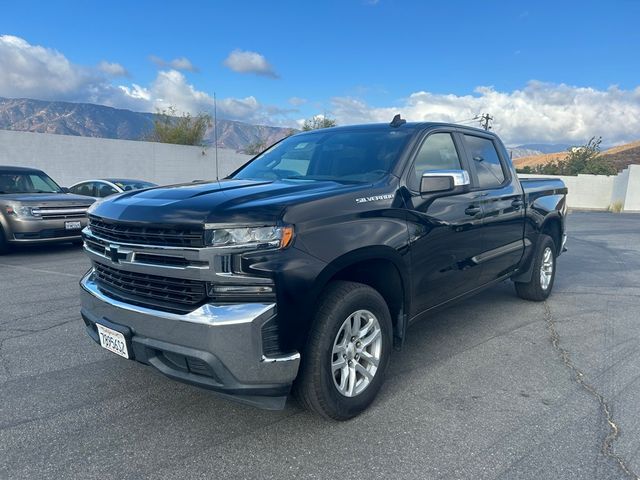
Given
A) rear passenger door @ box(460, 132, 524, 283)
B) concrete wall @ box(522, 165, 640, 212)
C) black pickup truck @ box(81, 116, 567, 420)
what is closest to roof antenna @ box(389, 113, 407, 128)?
black pickup truck @ box(81, 116, 567, 420)

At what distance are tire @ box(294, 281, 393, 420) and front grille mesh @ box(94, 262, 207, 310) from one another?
698mm

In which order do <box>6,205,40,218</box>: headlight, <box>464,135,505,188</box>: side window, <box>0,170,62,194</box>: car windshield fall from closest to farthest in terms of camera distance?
1. <box>464,135,505,188</box>: side window
2. <box>6,205,40,218</box>: headlight
3. <box>0,170,62,194</box>: car windshield

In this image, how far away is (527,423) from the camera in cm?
305

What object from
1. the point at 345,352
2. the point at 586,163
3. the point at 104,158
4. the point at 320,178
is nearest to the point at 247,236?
the point at 345,352

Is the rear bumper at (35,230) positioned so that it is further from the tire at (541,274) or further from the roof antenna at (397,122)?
the tire at (541,274)

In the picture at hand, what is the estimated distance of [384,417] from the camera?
3109mm

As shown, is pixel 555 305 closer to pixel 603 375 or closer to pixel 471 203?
pixel 603 375

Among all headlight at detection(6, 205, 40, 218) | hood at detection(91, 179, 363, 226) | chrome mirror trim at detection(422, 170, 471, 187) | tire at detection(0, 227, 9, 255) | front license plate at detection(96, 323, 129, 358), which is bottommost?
tire at detection(0, 227, 9, 255)

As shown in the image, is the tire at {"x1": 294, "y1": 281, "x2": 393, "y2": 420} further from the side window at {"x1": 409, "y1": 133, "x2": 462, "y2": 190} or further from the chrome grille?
the chrome grille

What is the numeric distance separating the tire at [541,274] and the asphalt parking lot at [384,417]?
83 cm

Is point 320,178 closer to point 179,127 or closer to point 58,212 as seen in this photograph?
point 58,212

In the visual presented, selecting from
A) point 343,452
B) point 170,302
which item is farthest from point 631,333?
point 170,302

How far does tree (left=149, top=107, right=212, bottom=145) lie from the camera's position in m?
36.2

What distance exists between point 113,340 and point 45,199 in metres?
7.08
